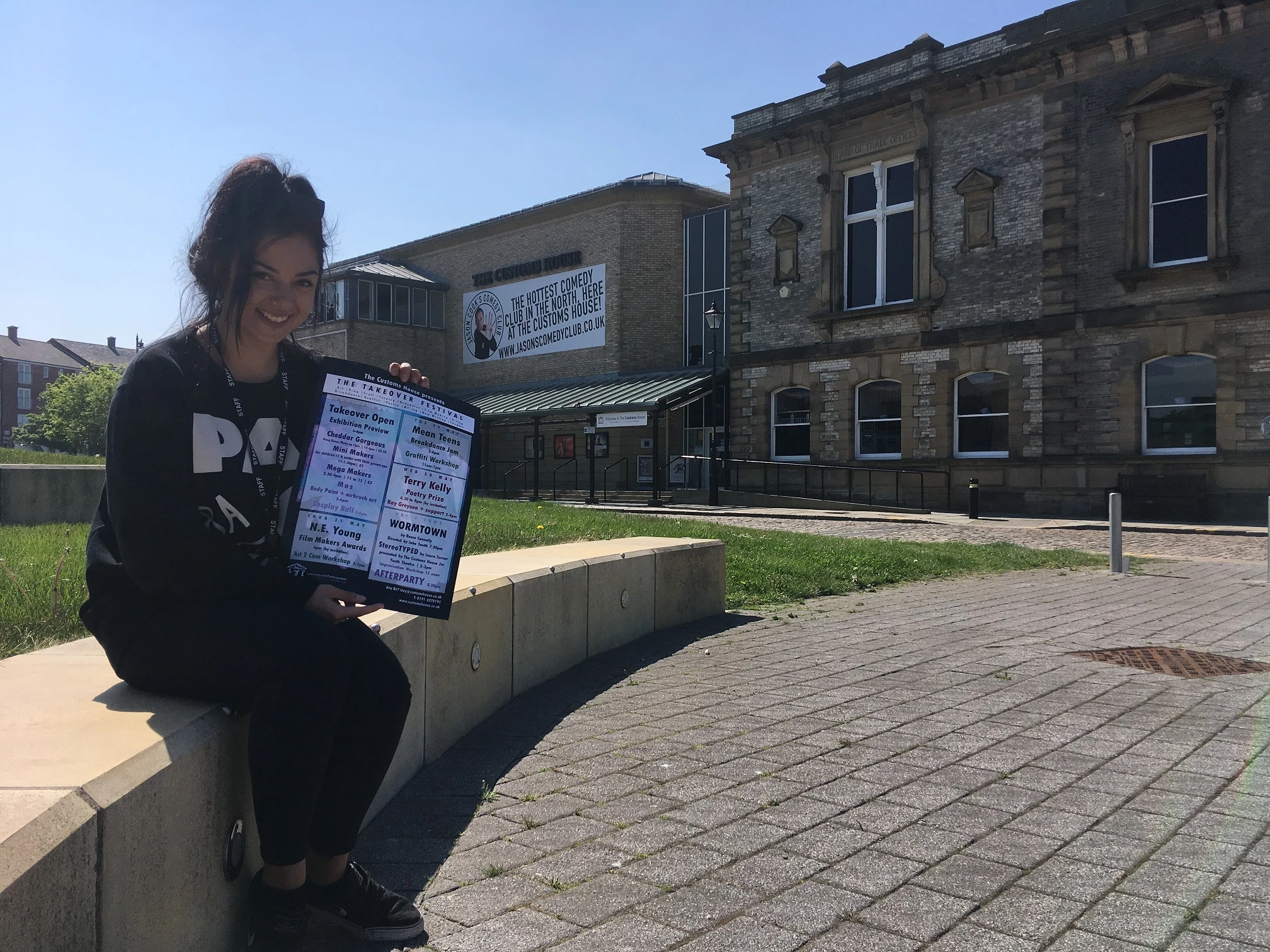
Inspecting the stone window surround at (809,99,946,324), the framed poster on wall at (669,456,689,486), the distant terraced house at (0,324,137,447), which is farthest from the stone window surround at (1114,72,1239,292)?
the distant terraced house at (0,324,137,447)

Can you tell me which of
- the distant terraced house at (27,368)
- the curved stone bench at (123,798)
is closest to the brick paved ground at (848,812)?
the curved stone bench at (123,798)

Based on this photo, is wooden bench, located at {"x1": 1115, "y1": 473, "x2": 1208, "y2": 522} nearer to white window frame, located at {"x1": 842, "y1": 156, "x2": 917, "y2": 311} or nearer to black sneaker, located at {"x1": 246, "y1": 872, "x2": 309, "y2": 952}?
white window frame, located at {"x1": 842, "y1": 156, "x2": 917, "y2": 311}

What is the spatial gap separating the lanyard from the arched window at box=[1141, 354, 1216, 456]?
23.4 m

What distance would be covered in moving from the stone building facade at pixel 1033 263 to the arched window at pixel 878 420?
53mm

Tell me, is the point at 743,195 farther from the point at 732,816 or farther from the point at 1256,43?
the point at 732,816

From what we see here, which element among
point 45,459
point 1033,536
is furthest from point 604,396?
point 45,459

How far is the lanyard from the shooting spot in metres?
2.72

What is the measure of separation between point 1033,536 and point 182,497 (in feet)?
58.7

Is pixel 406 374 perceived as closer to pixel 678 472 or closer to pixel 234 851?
pixel 234 851

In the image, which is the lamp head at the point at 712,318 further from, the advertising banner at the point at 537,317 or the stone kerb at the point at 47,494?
the stone kerb at the point at 47,494

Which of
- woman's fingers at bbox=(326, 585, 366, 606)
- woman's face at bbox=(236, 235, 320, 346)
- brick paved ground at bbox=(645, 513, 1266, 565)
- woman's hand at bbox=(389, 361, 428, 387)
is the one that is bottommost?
brick paved ground at bbox=(645, 513, 1266, 565)

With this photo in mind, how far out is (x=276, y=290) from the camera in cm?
280

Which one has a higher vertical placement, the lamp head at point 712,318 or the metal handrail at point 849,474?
the lamp head at point 712,318

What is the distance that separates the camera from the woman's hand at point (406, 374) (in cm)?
294
